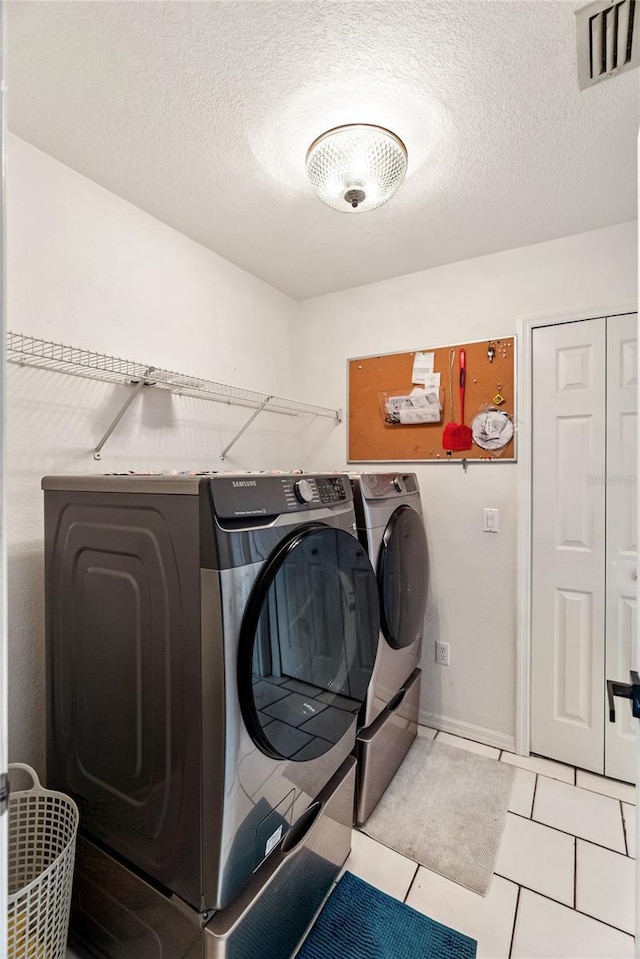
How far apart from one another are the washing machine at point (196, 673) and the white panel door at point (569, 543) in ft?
4.15

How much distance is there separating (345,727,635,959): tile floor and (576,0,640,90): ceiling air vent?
97.2 inches

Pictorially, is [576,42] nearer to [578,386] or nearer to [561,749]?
[578,386]

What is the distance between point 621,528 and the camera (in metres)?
1.98

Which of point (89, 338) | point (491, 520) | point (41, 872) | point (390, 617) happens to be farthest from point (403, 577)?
point (89, 338)

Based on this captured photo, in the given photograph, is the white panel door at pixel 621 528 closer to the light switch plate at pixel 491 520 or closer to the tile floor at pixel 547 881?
the tile floor at pixel 547 881

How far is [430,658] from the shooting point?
2.42 metres

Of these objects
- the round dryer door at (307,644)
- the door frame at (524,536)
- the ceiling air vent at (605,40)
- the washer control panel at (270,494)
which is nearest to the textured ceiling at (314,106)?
the ceiling air vent at (605,40)

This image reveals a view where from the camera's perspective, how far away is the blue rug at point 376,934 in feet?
4.16

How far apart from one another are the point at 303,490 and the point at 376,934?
1.35 metres

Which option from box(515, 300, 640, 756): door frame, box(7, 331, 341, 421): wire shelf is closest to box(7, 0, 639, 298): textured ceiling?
box(515, 300, 640, 756): door frame

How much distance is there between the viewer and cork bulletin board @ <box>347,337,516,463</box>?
2227mm

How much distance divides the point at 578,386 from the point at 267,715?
1.96 m

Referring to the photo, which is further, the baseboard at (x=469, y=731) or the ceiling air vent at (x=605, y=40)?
the baseboard at (x=469, y=731)

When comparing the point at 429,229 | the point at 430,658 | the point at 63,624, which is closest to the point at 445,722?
A: the point at 430,658
